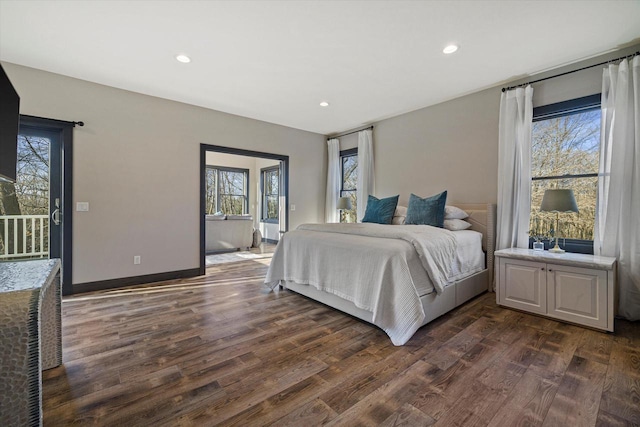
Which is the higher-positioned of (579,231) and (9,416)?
(579,231)

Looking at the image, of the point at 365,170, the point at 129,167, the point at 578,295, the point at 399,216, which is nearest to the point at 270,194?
the point at 365,170

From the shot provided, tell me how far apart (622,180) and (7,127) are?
4.72m

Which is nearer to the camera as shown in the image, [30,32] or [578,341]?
[578,341]

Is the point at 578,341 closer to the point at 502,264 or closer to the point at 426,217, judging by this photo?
the point at 502,264

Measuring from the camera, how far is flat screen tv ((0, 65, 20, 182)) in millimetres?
1553

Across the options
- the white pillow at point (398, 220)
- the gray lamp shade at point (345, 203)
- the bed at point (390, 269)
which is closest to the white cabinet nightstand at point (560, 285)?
the bed at point (390, 269)

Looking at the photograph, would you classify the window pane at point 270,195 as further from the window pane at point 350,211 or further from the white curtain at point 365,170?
the white curtain at point 365,170

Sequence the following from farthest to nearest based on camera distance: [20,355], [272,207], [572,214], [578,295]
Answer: [272,207] → [572,214] → [578,295] → [20,355]

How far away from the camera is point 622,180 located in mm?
2510

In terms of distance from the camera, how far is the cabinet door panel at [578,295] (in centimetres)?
227

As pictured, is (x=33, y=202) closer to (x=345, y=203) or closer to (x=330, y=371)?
(x=330, y=371)

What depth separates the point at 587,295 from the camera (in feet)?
7.66

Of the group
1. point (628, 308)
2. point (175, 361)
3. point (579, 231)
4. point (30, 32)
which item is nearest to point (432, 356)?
point (175, 361)

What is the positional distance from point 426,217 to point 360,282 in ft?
4.89
